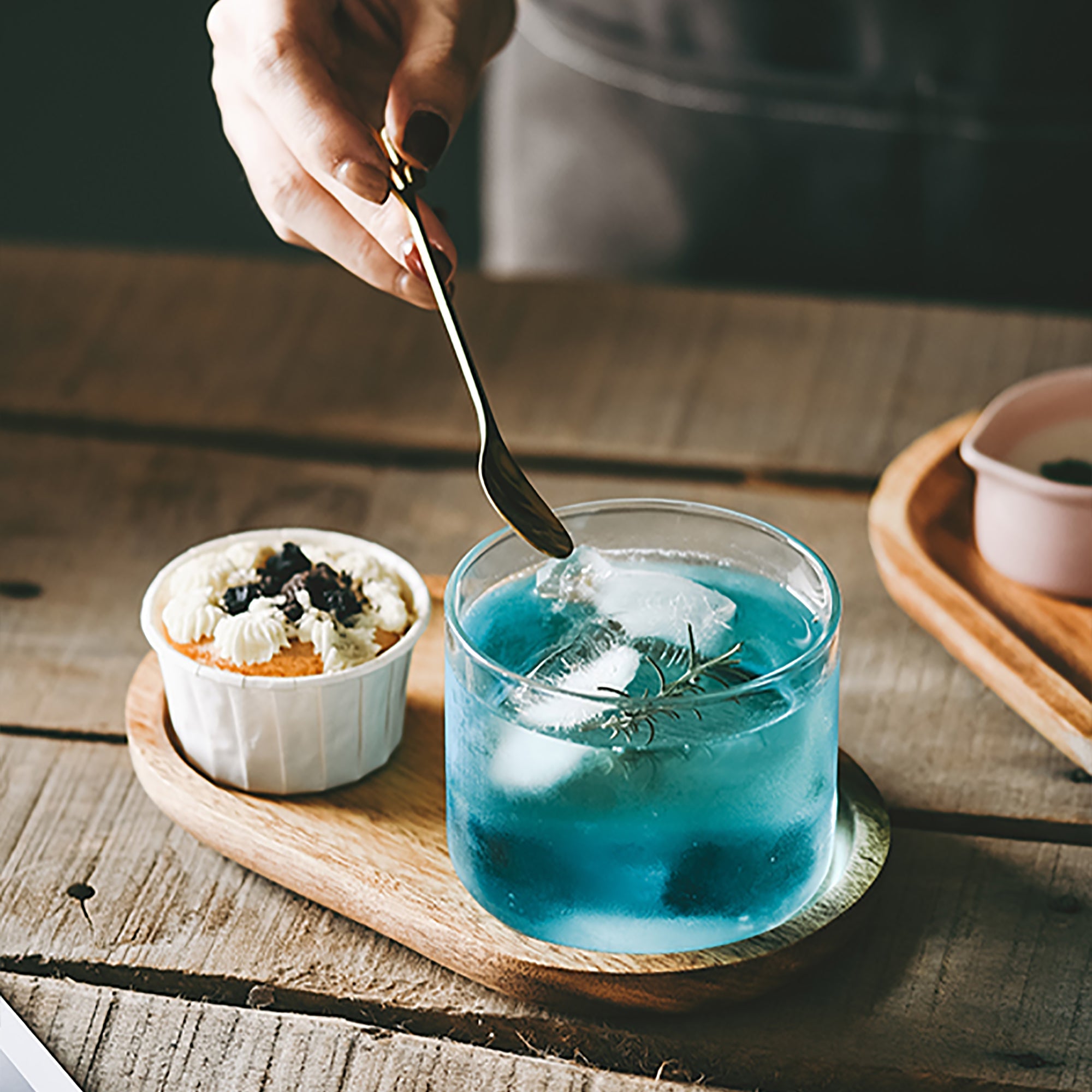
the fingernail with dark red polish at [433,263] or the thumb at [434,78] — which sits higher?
the thumb at [434,78]

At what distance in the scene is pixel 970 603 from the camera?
1002mm

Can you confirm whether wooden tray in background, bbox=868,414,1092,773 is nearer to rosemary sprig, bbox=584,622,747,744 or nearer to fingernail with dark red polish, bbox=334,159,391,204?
rosemary sprig, bbox=584,622,747,744

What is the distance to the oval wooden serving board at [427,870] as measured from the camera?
29.0 inches

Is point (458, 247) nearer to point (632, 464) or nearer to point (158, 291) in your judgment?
point (158, 291)

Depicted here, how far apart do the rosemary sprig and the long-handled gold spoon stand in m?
0.10

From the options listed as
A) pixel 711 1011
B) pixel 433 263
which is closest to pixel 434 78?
pixel 433 263

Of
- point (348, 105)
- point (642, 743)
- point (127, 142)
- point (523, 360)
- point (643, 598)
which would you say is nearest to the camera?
point (642, 743)

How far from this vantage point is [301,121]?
88 cm

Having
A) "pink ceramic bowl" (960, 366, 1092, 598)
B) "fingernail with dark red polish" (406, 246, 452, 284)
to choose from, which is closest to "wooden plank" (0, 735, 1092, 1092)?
"pink ceramic bowl" (960, 366, 1092, 598)

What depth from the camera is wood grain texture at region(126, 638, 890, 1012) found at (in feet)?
2.41

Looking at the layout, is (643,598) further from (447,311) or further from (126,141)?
(126,141)

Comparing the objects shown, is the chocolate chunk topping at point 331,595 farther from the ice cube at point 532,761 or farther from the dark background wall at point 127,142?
the dark background wall at point 127,142

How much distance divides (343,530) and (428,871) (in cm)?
42

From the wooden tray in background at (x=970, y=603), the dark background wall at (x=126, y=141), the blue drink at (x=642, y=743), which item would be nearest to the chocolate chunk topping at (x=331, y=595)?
the blue drink at (x=642, y=743)
